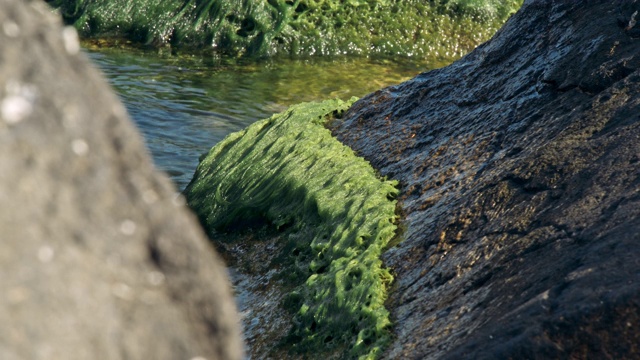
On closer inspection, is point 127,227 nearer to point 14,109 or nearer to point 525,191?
point 14,109

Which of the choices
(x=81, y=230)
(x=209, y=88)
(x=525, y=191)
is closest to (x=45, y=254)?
(x=81, y=230)

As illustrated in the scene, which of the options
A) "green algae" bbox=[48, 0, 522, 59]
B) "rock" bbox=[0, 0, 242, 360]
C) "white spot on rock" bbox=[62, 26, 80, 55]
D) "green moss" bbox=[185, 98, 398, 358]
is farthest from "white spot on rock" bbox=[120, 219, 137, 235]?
"green algae" bbox=[48, 0, 522, 59]

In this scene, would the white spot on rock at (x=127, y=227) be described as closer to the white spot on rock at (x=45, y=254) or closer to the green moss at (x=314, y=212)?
the white spot on rock at (x=45, y=254)

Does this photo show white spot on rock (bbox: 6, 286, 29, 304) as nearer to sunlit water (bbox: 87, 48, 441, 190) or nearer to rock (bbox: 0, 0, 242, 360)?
rock (bbox: 0, 0, 242, 360)

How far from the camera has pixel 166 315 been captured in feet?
4.20

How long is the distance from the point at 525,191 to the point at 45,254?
288 cm

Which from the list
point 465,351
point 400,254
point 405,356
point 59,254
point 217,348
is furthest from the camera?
point 400,254

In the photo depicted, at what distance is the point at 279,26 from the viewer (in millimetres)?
12367

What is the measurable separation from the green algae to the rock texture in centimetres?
658

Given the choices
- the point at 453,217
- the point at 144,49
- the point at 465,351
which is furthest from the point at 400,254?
the point at 144,49

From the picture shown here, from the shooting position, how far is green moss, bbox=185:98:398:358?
13.1 ft

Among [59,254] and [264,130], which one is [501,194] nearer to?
[59,254]

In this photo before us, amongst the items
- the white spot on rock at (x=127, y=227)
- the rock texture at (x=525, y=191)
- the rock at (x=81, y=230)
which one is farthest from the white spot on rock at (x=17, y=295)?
the rock texture at (x=525, y=191)

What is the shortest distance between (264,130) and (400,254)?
3385 mm
